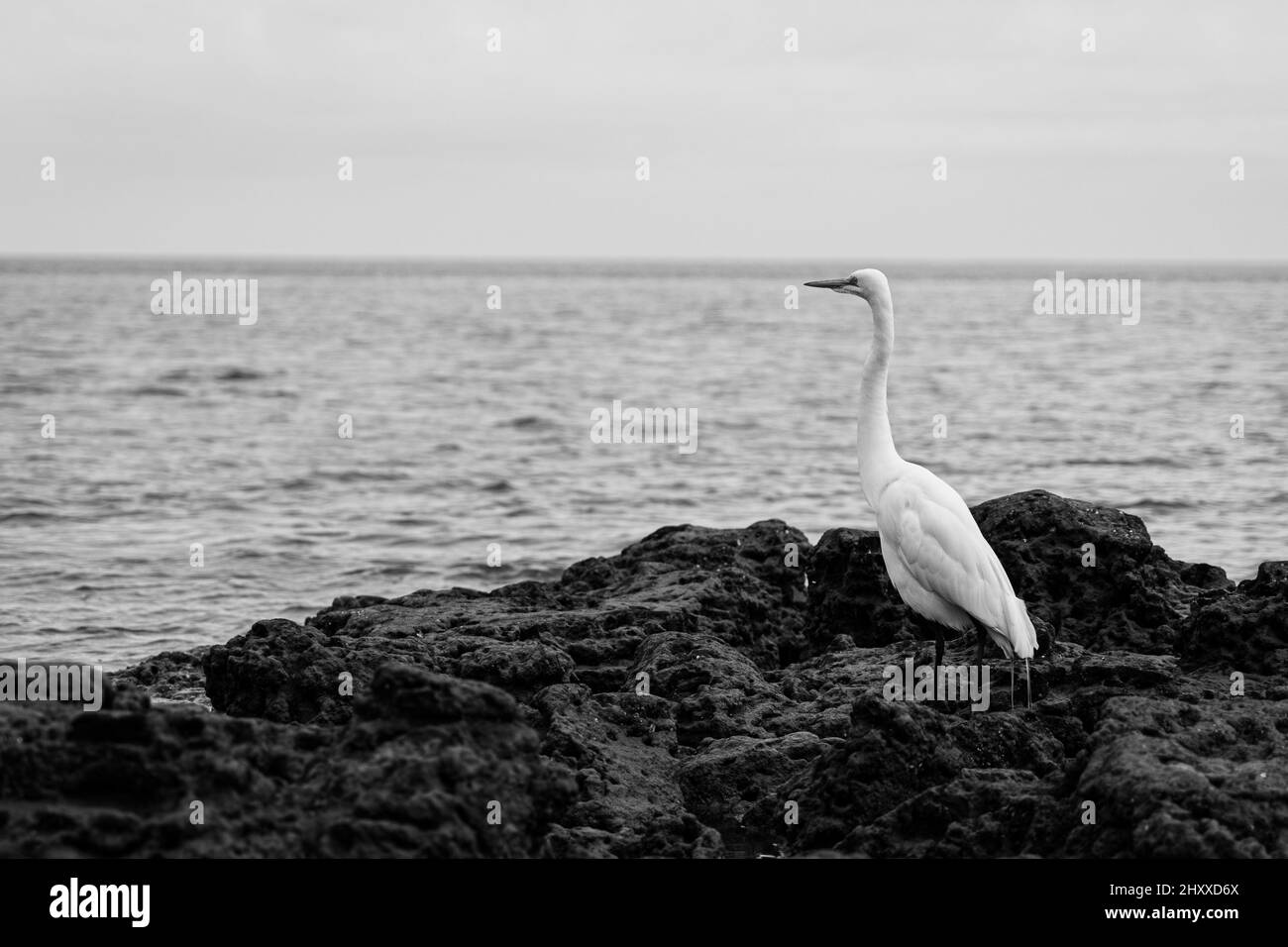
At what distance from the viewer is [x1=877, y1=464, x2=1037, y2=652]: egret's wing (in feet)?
26.0

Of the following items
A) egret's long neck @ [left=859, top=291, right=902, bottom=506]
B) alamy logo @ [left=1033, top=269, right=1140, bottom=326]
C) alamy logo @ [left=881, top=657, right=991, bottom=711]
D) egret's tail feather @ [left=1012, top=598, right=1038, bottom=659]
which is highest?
alamy logo @ [left=1033, top=269, right=1140, bottom=326]

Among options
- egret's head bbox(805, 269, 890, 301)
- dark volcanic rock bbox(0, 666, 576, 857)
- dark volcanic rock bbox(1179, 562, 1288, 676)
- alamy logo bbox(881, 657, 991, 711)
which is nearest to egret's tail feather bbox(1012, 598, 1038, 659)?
alamy logo bbox(881, 657, 991, 711)

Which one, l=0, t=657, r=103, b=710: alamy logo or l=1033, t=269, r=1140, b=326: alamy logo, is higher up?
l=1033, t=269, r=1140, b=326: alamy logo

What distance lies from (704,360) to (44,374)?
20807 mm

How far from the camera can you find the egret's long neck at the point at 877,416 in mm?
9031

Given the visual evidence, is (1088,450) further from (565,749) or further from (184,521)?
(565,749)

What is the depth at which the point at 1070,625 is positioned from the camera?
928cm

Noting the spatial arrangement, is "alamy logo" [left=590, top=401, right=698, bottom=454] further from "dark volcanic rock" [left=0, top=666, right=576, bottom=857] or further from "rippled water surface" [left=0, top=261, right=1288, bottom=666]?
"dark volcanic rock" [left=0, top=666, right=576, bottom=857]

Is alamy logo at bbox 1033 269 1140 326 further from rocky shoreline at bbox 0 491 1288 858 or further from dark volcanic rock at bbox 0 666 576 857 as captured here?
dark volcanic rock at bbox 0 666 576 857

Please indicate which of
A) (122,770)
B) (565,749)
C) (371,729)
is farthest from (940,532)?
(122,770)

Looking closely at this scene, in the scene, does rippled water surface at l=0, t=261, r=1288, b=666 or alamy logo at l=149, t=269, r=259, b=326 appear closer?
rippled water surface at l=0, t=261, r=1288, b=666

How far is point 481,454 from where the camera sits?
2475 cm
